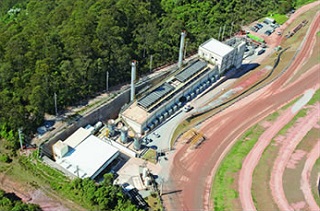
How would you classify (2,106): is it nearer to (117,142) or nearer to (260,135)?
(117,142)

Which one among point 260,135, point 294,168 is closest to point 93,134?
point 260,135

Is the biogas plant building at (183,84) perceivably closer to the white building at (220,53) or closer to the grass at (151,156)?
the white building at (220,53)

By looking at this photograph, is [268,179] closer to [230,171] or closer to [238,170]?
[238,170]

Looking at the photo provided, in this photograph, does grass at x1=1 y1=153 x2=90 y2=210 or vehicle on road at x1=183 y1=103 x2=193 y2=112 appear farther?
vehicle on road at x1=183 y1=103 x2=193 y2=112

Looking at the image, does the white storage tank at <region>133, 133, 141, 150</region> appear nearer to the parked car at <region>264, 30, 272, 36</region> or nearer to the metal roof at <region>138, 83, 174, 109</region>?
the metal roof at <region>138, 83, 174, 109</region>

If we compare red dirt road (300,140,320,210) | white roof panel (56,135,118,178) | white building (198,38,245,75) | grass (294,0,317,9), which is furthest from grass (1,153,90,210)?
grass (294,0,317,9)

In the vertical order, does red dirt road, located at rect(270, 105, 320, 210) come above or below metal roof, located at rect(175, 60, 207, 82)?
below
